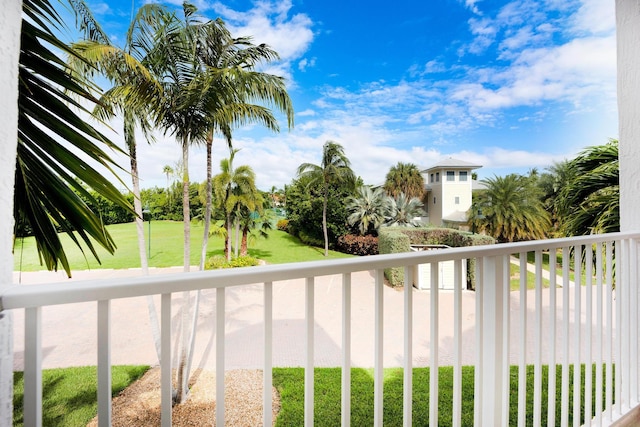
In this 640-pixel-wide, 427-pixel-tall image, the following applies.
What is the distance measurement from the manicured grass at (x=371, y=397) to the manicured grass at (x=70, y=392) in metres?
2.05

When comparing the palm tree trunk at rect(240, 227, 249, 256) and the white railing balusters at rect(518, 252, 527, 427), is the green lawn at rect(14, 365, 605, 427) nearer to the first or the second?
the white railing balusters at rect(518, 252, 527, 427)

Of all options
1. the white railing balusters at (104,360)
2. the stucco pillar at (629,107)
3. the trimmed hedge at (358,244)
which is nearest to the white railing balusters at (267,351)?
the white railing balusters at (104,360)

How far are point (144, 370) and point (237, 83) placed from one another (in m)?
4.15

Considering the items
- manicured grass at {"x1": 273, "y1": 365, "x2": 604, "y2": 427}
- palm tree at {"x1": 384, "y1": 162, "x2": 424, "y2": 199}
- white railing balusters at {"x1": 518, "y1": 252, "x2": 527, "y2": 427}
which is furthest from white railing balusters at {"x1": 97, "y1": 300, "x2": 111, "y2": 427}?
palm tree at {"x1": 384, "y1": 162, "x2": 424, "y2": 199}

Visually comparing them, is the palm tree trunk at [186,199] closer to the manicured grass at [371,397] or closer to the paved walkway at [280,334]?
the paved walkway at [280,334]

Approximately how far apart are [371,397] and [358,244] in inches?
337

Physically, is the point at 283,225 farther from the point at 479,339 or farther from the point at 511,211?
the point at 479,339

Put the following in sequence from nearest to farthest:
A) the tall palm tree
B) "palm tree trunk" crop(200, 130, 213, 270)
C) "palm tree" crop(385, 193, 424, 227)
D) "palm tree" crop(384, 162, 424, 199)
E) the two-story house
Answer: "palm tree trunk" crop(200, 130, 213, 270) < the tall palm tree < "palm tree" crop(385, 193, 424, 227) < the two-story house < "palm tree" crop(384, 162, 424, 199)

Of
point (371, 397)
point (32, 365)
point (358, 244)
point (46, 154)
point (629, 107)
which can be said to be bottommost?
point (371, 397)

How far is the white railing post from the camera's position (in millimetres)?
897

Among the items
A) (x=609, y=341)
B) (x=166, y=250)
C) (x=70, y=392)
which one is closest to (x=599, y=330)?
(x=609, y=341)

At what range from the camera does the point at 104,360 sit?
0.52 meters

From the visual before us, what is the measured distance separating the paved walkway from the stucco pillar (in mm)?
2367

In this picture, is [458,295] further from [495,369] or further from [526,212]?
[526,212]
